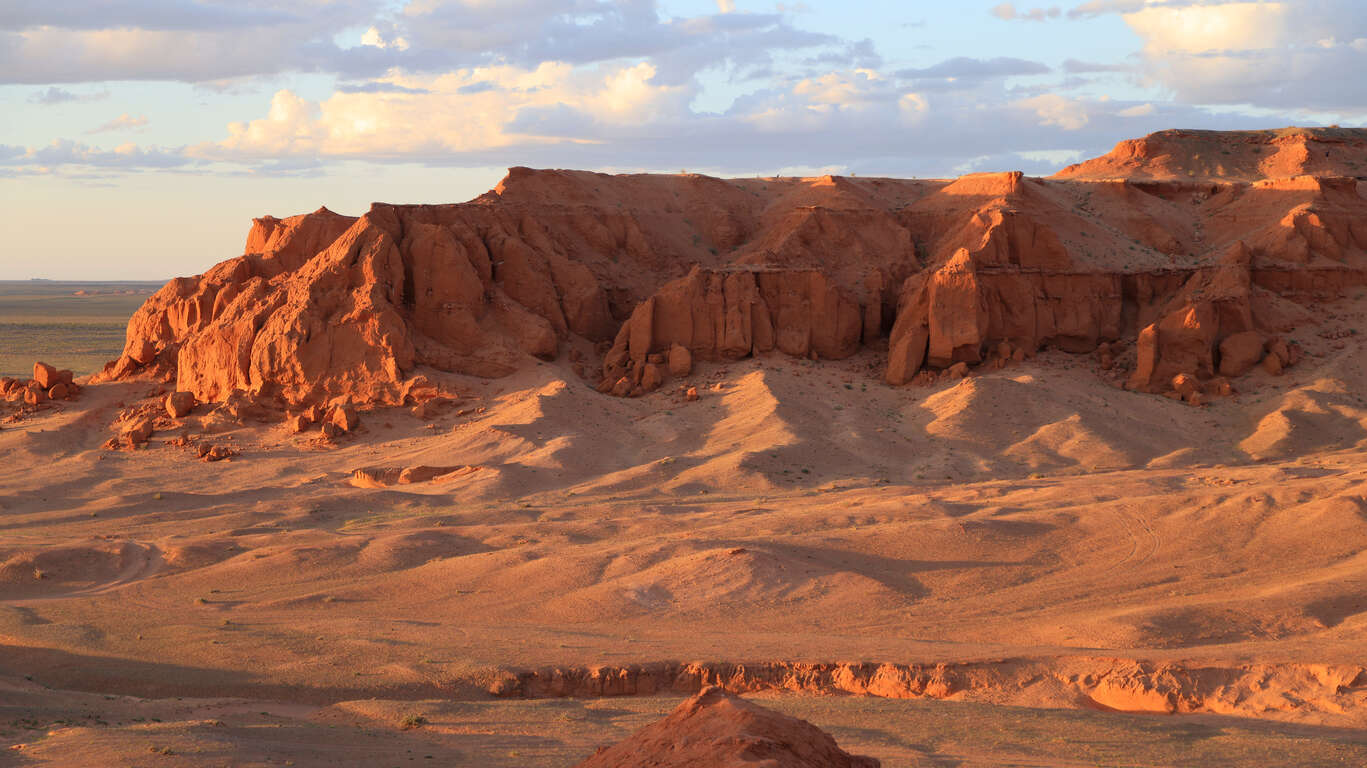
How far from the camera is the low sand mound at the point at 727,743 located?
9.27 metres

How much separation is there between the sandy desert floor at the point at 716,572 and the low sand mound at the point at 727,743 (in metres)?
3.30

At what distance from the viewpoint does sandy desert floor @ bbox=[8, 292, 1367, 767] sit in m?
15.0

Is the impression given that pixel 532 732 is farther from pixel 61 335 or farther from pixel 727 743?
pixel 61 335

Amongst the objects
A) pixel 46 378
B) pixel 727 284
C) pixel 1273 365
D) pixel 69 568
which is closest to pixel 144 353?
pixel 46 378

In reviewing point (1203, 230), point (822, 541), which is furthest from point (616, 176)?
point (822, 541)

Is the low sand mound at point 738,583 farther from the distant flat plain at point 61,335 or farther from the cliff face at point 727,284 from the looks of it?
the distant flat plain at point 61,335

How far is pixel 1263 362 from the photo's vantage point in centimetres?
3781

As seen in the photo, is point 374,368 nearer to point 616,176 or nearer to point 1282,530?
point 616,176

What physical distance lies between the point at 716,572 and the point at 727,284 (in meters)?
16.9

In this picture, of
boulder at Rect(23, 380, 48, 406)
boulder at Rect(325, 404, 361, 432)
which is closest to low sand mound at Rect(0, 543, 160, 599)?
boulder at Rect(325, 404, 361, 432)

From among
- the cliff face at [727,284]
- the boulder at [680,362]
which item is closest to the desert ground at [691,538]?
the cliff face at [727,284]

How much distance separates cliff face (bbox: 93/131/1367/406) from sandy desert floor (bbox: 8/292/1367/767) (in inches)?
51.9

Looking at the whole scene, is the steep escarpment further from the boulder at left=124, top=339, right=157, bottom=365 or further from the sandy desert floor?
the boulder at left=124, top=339, right=157, bottom=365

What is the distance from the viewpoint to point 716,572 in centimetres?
2202
